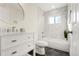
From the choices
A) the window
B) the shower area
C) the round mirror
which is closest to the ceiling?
the shower area

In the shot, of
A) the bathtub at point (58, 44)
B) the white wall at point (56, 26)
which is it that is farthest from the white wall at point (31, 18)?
the bathtub at point (58, 44)

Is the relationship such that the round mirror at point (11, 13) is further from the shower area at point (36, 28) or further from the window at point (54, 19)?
the window at point (54, 19)

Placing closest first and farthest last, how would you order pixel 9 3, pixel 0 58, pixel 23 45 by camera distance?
pixel 0 58 < pixel 9 3 < pixel 23 45

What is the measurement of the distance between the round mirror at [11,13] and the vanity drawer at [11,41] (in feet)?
0.87

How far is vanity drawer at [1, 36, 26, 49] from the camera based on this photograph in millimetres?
885

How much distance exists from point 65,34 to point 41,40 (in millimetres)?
419

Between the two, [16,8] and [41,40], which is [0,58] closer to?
[41,40]

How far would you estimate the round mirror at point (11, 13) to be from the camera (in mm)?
996

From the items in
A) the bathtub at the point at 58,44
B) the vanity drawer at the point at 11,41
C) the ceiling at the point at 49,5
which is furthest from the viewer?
the bathtub at the point at 58,44

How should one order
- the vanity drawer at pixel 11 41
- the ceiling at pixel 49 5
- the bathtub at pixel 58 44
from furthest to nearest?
the bathtub at pixel 58 44
the ceiling at pixel 49 5
the vanity drawer at pixel 11 41

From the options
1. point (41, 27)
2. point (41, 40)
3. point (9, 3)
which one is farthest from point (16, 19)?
point (41, 40)

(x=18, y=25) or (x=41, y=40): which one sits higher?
(x=18, y=25)

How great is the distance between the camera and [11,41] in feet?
3.20

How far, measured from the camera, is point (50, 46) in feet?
3.92
